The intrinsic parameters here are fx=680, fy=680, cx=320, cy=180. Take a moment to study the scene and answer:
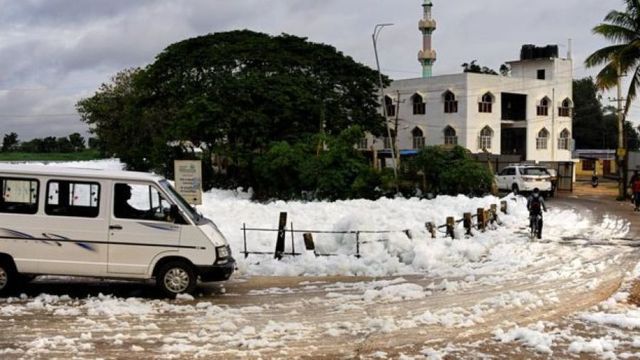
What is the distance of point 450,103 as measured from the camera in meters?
55.1

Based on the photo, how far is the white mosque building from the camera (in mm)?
54312

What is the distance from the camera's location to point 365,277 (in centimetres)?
1403

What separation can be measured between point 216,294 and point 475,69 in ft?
236

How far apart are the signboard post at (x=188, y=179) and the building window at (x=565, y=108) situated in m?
50.2

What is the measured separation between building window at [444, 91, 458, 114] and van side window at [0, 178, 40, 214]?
46.2 meters

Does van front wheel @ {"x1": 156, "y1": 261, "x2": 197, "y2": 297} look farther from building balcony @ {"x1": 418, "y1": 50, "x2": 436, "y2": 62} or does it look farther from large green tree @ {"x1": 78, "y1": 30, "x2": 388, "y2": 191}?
building balcony @ {"x1": 418, "y1": 50, "x2": 436, "y2": 62}

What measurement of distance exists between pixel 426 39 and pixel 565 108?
14.9 metres

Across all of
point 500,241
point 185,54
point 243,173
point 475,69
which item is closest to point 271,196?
point 243,173

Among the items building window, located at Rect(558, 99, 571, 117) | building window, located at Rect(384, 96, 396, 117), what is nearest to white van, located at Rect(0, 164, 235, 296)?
building window, located at Rect(384, 96, 396, 117)

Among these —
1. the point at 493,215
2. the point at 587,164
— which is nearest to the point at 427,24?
the point at 587,164

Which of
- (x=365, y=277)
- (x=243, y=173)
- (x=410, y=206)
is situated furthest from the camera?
(x=243, y=173)

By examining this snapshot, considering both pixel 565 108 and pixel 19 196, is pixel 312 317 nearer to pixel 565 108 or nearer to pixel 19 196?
pixel 19 196

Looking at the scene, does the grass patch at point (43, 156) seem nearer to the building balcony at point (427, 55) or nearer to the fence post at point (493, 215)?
the building balcony at point (427, 55)

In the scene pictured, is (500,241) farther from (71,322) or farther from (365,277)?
(71,322)
